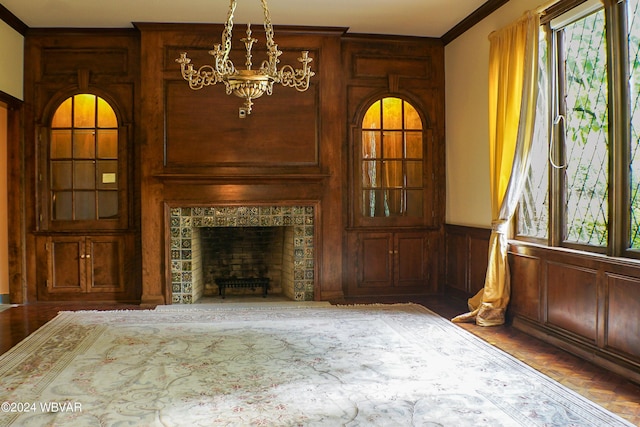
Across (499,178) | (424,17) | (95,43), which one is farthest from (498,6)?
(95,43)

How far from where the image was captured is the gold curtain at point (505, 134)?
5109 mm

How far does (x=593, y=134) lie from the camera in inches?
180

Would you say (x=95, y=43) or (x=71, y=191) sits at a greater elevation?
(x=95, y=43)

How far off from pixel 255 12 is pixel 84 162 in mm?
2854

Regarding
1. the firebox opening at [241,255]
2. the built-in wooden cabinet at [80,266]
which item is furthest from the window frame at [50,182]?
the firebox opening at [241,255]

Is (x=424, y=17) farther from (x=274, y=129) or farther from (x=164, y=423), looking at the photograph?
(x=164, y=423)

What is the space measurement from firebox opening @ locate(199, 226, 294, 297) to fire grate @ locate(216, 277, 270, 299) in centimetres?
7

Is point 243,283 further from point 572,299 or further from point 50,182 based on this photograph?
point 572,299

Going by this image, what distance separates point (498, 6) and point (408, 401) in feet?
14.2

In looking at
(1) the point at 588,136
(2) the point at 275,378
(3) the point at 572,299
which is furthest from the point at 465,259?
(2) the point at 275,378

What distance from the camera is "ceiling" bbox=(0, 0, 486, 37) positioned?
236 inches

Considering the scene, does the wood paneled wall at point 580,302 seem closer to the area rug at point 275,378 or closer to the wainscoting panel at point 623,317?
the wainscoting panel at point 623,317

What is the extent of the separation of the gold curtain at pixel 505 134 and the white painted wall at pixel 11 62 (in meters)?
5.44

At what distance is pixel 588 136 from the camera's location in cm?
463
